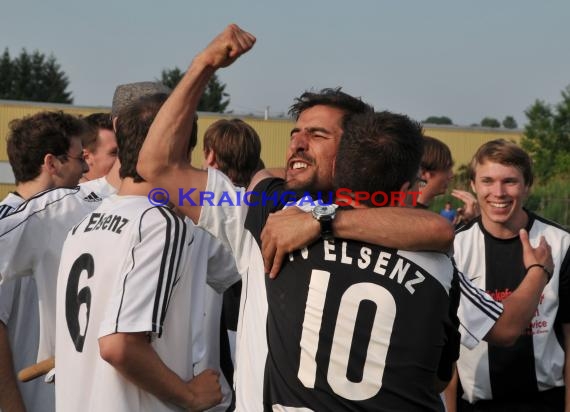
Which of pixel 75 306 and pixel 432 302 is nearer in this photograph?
pixel 432 302

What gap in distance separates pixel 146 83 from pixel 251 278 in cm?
200

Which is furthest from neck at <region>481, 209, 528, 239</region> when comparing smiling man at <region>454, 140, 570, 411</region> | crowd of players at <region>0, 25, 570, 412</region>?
crowd of players at <region>0, 25, 570, 412</region>

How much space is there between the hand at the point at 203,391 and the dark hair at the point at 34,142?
1.84 metres

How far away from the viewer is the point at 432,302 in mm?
2818

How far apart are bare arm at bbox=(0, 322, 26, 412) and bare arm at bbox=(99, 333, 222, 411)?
1181 mm

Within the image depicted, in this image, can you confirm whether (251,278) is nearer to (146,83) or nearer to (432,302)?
(432,302)

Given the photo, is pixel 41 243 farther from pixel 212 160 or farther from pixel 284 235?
pixel 284 235

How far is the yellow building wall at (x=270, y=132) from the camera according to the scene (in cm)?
4097

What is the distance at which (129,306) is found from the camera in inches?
122

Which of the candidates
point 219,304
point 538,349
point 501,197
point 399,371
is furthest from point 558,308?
point 399,371

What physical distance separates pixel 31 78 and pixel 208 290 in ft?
270

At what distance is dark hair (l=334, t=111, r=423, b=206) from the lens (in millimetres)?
2852

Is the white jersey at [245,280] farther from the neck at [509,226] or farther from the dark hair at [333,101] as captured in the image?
the neck at [509,226]

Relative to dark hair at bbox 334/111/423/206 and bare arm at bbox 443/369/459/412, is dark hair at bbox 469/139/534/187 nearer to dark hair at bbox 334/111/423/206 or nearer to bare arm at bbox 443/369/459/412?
bare arm at bbox 443/369/459/412
